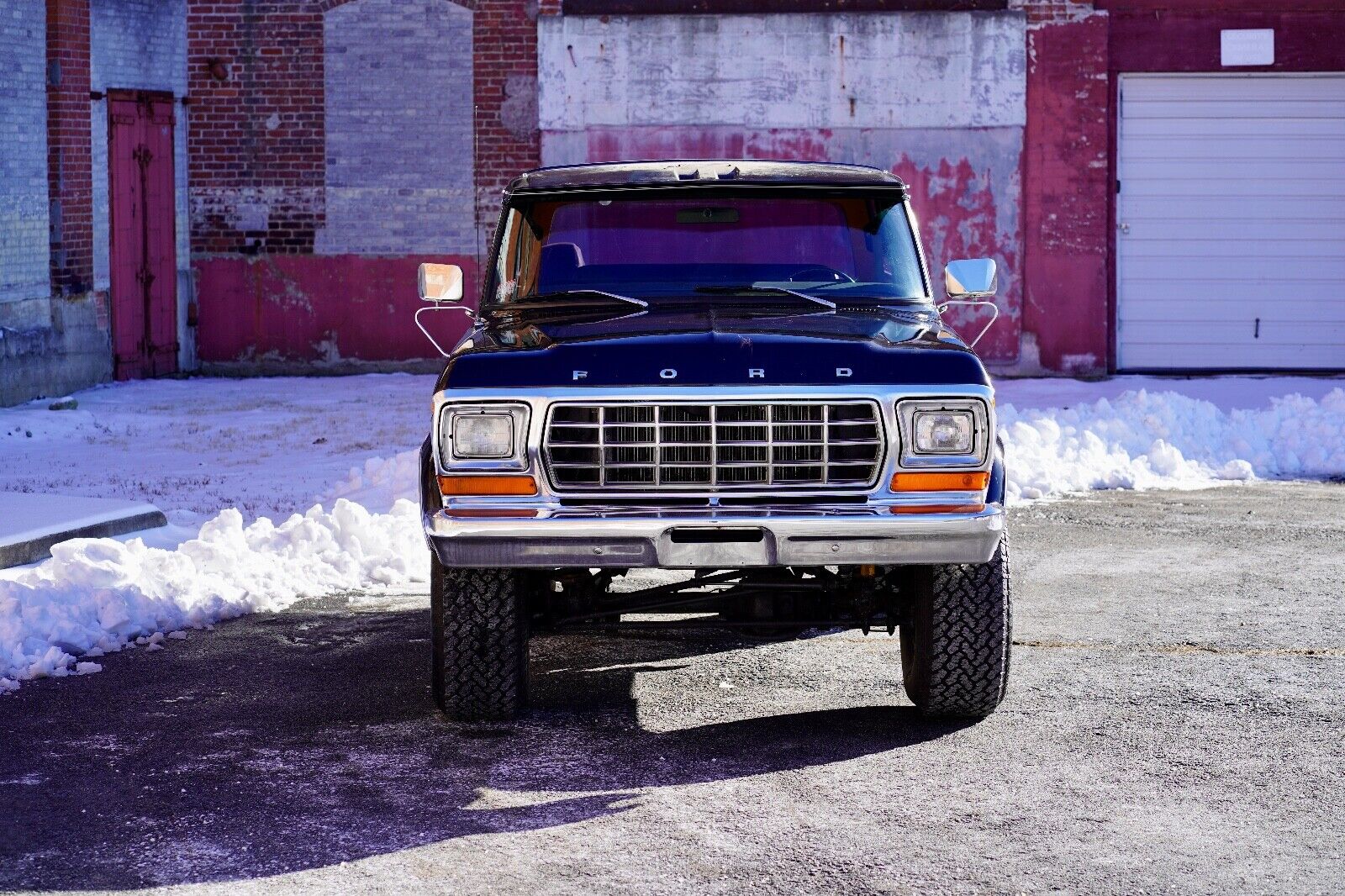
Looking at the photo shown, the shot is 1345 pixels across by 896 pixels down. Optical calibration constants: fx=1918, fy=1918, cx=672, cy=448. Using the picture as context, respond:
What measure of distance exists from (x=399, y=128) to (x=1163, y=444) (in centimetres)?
1002

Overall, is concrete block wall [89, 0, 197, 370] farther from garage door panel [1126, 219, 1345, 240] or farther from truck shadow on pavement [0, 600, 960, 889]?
truck shadow on pavement [0, 600, 960, 889]

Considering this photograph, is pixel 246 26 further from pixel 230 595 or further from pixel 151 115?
pixel 230 595

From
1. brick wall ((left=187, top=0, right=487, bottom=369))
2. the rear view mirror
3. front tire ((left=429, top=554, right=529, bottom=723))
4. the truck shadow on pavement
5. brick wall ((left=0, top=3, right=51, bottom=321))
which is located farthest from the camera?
brick wall ((left=187, top=0, right=487, bottom=369))

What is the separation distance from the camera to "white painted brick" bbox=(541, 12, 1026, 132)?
783 inches

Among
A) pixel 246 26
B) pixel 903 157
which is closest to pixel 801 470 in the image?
pixel 903 157

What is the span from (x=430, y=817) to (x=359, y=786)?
1.38 ft

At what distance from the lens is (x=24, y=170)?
17531mm

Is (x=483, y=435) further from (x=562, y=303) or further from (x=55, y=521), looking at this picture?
(x=55, y=521)

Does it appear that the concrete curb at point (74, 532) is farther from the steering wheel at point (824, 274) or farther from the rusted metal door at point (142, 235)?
the rusted metal door at point (142, 235)

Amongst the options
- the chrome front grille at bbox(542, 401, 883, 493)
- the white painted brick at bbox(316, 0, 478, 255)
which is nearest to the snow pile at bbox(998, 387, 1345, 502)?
the chrome front grille at bbox(542, 401, 883, 493)

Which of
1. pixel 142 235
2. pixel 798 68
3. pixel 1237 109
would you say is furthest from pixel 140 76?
pixel 1237 109

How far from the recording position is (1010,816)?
5469 millimetres

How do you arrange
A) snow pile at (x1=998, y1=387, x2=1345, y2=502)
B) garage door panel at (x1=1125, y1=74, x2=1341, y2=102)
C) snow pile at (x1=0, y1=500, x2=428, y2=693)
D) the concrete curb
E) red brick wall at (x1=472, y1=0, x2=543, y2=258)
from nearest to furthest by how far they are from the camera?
1. snow pile at (x1=0, y1=500, x2=428, y2=693)
2. the concrete curb
3. snow pile at (x1=998, y1=387, x2=1345, y2=502)
4. garage door panel at (x1=1125, y1=74, x2=1341, y2=102)
5. red brick wall at (x1=472, y1=0, x2=543, y2=258)

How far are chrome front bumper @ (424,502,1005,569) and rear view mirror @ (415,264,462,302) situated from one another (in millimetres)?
1671
